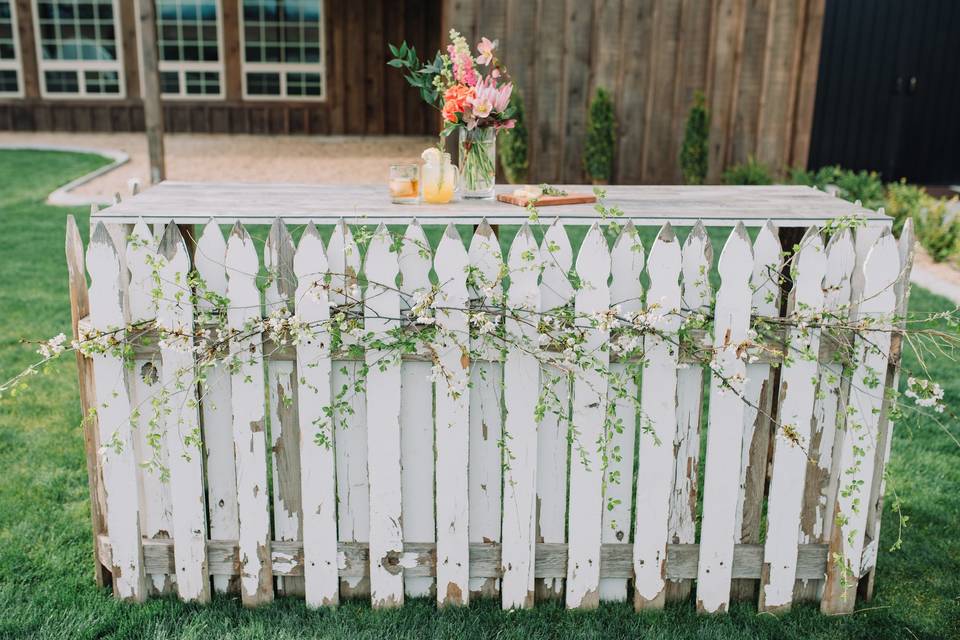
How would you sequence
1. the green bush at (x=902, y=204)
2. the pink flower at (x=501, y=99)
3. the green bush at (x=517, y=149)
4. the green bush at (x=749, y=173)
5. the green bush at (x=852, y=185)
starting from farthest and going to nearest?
the green bush at (x=517, y=149) → the green bush at (x=749, y=173) → the green bush at (x=852, y=185) → the green bush at (x=902, y=204) → the pink flower at (x=501, y=99)

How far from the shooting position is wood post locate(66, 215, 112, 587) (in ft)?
8.32

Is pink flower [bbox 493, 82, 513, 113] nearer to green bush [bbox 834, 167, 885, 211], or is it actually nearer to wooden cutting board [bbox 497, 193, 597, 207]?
wooden cutting board [bbox 497, 193, 597, 207]

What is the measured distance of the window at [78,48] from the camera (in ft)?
→ 49.0

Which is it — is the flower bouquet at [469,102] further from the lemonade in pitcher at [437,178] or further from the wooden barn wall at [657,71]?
the wooden barn wall at [657,71]

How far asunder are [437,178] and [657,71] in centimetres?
689

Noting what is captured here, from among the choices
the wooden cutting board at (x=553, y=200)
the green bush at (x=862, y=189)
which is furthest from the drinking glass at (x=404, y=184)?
the green bush at (x=862, y=189)

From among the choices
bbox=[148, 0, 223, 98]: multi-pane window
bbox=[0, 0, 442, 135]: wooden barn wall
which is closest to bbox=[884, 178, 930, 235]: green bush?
bbox=[0, 0, 442, 135]: wooden barn wall

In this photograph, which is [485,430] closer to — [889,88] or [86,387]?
[86,387]

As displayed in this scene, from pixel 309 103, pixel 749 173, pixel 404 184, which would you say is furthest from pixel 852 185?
pixel 309 103

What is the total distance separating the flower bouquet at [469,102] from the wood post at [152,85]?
584 centimetres

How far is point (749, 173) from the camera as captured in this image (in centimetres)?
895

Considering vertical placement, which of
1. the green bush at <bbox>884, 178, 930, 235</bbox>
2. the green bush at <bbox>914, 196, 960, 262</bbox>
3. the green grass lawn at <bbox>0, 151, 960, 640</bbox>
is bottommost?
the green grass lawn at <bbox>0, 151, 960, 640</bbox>

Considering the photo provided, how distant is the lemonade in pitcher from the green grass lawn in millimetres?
1237

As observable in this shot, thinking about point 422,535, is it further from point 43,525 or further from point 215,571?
point 43,525
